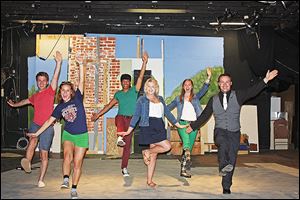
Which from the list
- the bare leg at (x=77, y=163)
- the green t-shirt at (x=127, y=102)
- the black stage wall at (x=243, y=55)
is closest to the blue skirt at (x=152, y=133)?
the bare leg at (x=77, y=163)

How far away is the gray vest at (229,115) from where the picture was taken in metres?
4.62

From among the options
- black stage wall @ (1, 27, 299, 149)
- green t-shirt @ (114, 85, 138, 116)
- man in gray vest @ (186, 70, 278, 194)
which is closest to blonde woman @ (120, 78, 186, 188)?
man in gray vest @ (186, 70, 278, 194)

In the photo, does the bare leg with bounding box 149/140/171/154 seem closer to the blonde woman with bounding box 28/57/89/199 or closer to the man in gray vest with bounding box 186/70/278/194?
the man in gray vest with bounding box 186/70/278/194

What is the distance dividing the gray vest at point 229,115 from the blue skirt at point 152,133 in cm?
70

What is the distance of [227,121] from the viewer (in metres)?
4.63

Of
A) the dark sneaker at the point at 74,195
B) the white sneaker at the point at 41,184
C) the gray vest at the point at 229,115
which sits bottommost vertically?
the white sneaker at the point at 41,184

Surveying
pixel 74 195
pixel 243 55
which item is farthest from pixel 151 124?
pixel 243 55

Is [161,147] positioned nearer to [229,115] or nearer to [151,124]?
[151,124]

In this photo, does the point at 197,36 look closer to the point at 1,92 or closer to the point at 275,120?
the point at 275,120

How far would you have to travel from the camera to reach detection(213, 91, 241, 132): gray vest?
462 centimetres

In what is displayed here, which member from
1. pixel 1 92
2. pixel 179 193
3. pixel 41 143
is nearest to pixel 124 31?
pixel 1 92

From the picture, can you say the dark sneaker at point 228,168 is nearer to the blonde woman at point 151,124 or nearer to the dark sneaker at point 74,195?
the blonde woman at point 151,124

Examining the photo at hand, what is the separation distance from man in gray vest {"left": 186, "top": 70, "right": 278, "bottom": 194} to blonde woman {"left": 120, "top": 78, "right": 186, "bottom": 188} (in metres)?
0.56

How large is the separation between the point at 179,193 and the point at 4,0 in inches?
209
